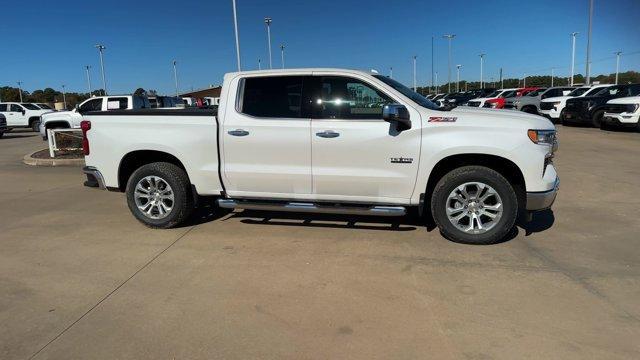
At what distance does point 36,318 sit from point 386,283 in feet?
9.17

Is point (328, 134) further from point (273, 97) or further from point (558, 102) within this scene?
point (558, 102)

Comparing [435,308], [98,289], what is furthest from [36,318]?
[435,308]

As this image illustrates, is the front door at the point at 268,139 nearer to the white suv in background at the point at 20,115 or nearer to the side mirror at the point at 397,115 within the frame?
the side mirror at the point at 397,115

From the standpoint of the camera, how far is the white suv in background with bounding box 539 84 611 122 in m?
20.6

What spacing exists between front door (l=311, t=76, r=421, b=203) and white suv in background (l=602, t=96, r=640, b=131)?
1439 centimetres

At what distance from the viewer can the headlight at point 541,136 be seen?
4.88 m

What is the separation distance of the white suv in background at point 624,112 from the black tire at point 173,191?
621 inches

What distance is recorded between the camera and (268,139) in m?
5.39

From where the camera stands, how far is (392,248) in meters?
5.11

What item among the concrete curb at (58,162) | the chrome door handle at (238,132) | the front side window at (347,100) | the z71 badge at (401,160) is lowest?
the concrete curb at (58,162)

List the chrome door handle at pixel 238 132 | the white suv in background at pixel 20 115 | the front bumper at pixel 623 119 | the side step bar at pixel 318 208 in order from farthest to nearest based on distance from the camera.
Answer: the white suv in background at pixel 20 115 → the front bumper at pixel 623 119 → the chrome door handle at pixel 238 132 → the side step bar at pixel 318 208

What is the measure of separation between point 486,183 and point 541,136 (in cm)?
72

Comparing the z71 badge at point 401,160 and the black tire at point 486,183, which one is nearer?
the black tire at point 486,183

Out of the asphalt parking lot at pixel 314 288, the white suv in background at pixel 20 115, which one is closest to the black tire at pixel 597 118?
the asphalt parking lot at pixel 314 288
